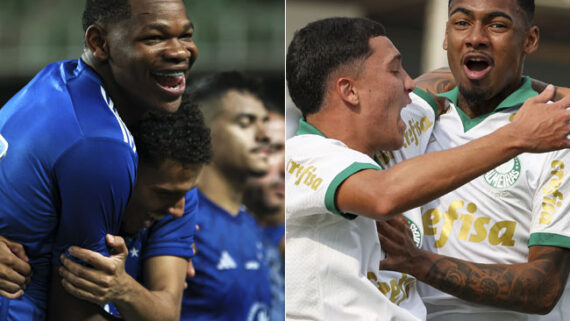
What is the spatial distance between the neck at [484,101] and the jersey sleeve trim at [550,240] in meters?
0.52

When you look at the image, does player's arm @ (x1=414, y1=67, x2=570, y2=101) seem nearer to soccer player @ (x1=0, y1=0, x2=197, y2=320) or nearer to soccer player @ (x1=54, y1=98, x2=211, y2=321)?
soccer player @ (x1=54, y1=98, x2=211, y2=321)

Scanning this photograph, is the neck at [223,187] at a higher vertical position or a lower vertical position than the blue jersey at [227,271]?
higher

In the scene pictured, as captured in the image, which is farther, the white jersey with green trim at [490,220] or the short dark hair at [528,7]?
the short dark hair at [528,7]

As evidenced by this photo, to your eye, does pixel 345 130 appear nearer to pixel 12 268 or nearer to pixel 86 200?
pixel 86 200

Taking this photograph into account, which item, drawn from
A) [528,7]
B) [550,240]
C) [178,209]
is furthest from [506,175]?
[178,209]

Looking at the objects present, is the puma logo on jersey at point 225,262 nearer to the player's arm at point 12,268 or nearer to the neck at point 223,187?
the neck at point 223,187

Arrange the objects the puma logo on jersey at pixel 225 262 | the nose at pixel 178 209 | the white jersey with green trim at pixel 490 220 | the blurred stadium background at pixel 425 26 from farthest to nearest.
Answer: the blurred stadium background at pixel 425 26, the white jersey with green trim at pixel 490 220, the puma logo on jersey at pixel 225 262, the nose at pixel 178 209

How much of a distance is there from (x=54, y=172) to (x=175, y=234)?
1.40 feet

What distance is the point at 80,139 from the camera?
215 cm

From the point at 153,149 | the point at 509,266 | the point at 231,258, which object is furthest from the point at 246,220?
the point at 509,266

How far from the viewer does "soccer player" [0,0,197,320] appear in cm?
216

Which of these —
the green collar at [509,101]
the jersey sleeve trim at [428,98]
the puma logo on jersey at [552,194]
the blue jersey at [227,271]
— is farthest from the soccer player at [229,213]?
the puma logo on jersey at [552,194]

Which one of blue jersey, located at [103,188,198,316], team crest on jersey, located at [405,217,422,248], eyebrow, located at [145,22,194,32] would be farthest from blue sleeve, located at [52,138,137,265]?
team crest on jersey, located at [405,217,422,248]

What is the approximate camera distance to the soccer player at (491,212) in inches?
106
